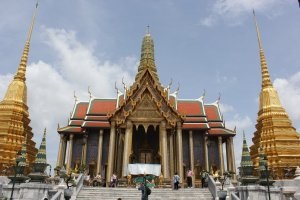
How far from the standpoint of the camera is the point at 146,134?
25.5m

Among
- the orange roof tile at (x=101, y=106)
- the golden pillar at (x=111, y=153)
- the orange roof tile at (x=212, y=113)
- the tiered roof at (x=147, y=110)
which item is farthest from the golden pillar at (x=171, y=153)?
the orange roof tile at (x=101, y=106)

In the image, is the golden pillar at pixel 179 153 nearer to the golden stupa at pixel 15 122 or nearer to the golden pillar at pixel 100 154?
the golden pillar at pixel 100 154

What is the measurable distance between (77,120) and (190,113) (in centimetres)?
1011

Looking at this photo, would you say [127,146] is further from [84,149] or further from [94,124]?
[84,149]

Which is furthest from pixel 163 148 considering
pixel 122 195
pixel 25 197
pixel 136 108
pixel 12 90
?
pixel 12 90

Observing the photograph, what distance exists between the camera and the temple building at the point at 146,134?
912 inches

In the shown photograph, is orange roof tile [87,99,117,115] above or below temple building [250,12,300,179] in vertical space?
above

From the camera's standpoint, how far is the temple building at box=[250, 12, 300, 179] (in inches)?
895

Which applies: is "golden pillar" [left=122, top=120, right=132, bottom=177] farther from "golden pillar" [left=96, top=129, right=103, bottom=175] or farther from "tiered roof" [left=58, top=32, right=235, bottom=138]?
"golden pillar" [left=96, top=129, right=103, bottom=175]

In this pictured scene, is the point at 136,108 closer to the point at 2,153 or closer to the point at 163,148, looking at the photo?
the point at 163,148

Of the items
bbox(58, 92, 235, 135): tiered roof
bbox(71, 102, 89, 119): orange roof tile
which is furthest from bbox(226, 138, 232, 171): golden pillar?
bbox(71, 102, 89, 119): orange roof tile

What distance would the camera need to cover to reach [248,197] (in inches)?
533

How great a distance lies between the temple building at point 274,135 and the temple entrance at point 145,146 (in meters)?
7.70

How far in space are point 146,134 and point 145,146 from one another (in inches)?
37.7
